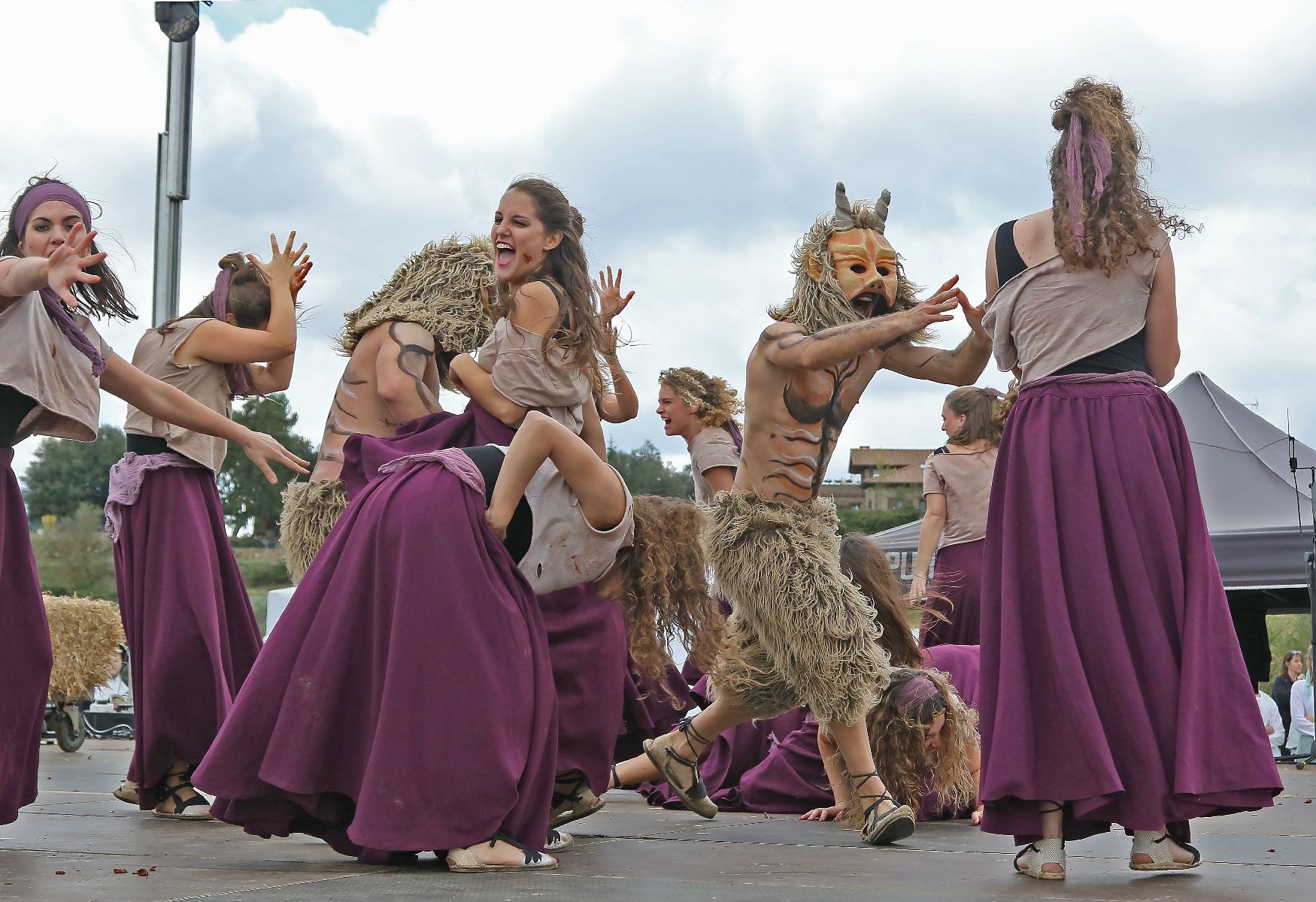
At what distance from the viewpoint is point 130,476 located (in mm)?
5844

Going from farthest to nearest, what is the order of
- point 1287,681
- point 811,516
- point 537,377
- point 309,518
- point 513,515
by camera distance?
point 1287,681, point 309,518, point 811,516, point 537,377, point 513,515

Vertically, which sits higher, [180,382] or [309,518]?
[180,382]

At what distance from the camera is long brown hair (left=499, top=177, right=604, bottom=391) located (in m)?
4.97

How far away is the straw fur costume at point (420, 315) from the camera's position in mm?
6008

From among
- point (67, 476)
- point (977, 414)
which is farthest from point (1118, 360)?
point (67, 476)

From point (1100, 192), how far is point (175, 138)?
24.1ft

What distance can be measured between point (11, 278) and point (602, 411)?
2891mm

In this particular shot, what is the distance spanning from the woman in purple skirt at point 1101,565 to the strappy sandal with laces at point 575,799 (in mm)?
1390

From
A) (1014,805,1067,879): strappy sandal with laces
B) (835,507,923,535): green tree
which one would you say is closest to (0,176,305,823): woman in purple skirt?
(1014,805,1067,879): strappy sandal with laces

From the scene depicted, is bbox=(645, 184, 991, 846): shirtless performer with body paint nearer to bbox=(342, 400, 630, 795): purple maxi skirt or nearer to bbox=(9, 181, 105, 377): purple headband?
bbox=(342, 400, 630, 795): purple maxi skirt

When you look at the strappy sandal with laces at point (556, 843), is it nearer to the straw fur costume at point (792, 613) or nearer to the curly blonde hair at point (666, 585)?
the curly blonde hair at point (666, 585)

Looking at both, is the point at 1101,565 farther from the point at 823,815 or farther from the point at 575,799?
the point at 823,815

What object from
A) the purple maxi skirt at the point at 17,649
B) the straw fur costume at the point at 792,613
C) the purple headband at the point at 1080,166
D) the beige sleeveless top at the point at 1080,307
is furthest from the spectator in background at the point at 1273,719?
the purple maxi skirt at the point at 17,649

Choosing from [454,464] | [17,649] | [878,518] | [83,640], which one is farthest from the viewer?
[878,518]
